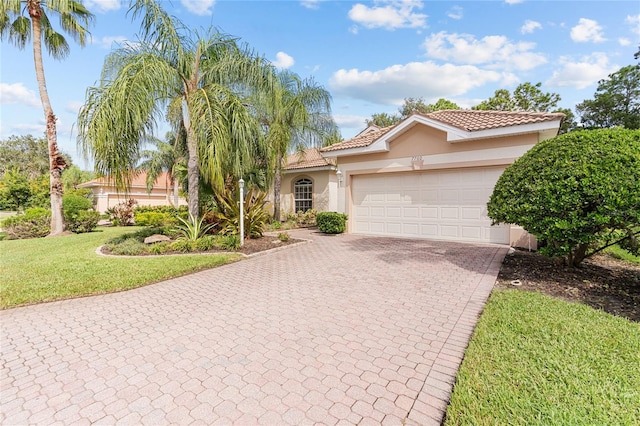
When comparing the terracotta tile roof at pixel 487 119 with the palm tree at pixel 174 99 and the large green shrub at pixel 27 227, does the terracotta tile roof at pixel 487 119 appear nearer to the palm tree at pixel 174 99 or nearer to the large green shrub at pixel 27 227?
the palm tree at pixel 174 99

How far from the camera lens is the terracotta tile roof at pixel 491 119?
9125 mm

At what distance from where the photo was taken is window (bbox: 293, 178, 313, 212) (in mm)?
19219

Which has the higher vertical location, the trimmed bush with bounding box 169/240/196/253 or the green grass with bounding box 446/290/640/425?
the trimmed bush with bounding box 169/240/196/253

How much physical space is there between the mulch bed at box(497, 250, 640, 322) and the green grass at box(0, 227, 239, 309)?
23.3 ft

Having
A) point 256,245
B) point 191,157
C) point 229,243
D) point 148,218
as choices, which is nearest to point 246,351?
point 229,243

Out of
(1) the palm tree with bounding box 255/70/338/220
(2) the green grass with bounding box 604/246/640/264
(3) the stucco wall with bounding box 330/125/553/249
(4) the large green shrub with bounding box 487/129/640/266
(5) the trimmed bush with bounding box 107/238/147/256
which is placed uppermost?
(1) the palm tree with bounding box 255/70/338/220

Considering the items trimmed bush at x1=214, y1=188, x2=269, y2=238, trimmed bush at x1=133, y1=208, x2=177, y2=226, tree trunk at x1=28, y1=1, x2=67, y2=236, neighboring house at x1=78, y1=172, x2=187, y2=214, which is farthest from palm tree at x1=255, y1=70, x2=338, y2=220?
neighboring house at x1=78, y1=172, x2=187, y2=214

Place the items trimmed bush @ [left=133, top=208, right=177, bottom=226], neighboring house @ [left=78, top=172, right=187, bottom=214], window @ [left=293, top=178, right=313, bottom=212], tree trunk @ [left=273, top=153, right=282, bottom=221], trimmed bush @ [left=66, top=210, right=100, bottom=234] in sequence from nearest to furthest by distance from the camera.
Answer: trimmed bush @ [left=66, top=210, right=100, bottom=234] < tree trunk @ [left=273, top=153, right=282, bottom=221] < window @ [left=293, top=178, right=313, bottom=212] < trimmed bush @ [left=133, top=208, right=177, bottom=226] < neighboring house @ [left=78, top=172, right=187, bottom=214]

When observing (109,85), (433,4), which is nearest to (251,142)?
(109,85)

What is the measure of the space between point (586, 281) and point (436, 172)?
621 cm

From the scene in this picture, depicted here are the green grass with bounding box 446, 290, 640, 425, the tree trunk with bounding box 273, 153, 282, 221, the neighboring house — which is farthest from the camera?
the neighboring house

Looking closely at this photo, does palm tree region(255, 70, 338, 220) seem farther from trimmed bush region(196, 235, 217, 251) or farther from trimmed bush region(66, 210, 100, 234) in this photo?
trimmed bush region(66, 210, 100, 234)

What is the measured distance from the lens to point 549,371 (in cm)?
294

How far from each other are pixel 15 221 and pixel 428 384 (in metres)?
19.8
